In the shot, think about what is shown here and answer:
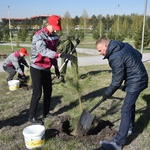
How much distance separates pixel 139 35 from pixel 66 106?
589 inches

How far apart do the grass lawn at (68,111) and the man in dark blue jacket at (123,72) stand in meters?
0.30

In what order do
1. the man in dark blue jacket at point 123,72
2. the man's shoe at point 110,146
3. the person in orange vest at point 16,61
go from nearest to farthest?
1. the man in dark blue jacket at point 123,72
2. the man's shoe at point 110,146
3. the person in orange vest at point 16,61

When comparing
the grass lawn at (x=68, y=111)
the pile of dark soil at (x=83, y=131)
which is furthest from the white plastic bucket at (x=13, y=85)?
the pile of dark soil at (x=83, y=131)

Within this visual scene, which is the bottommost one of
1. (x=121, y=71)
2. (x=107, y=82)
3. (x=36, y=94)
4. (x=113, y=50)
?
(x=107, y=82)

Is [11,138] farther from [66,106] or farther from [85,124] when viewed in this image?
[66,106]

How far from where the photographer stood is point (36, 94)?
413cm

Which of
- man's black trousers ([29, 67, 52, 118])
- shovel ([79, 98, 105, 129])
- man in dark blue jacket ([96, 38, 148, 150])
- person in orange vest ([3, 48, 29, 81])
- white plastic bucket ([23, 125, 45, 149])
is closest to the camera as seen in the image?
man in dark blue jacket ([96, 38, 148, 150])

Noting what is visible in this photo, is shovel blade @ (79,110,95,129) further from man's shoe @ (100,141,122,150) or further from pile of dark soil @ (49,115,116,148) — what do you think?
man's shoe @ (100,141,122,150)

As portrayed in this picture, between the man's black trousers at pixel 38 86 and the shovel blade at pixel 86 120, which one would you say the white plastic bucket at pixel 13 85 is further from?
the shovel blade at pixel 86 120

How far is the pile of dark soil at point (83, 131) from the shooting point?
3.68 metres

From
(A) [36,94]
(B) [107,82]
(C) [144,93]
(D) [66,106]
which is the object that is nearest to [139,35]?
(B) [107,82]

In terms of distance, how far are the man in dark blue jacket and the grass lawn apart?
297 millimetres

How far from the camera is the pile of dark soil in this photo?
3680 millimetres

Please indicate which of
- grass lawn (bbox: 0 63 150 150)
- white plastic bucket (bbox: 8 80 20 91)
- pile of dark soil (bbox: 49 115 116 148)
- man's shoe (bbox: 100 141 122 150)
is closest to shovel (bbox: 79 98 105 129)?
pile of dark soil (bbox: 49 115 116 148)
